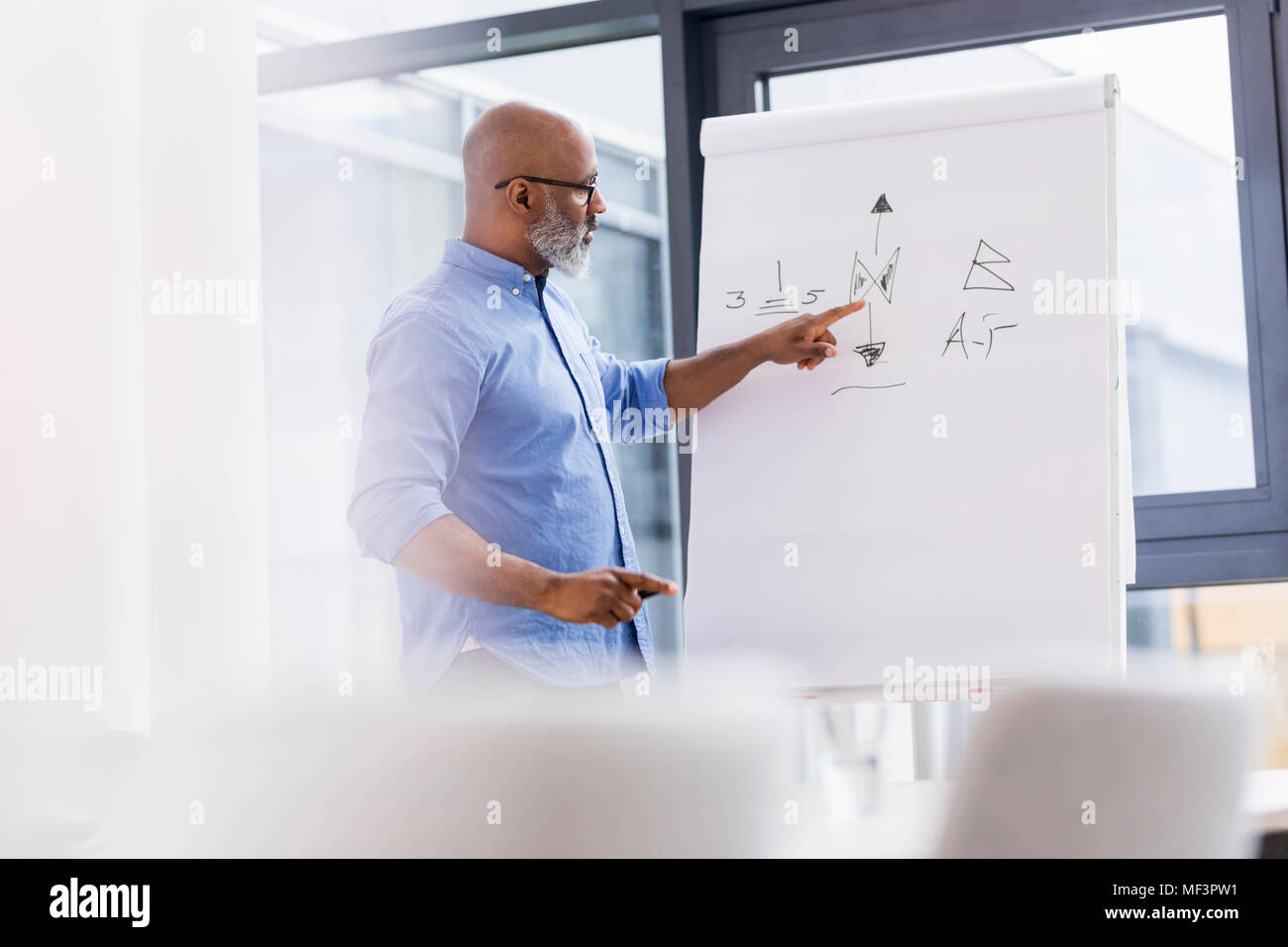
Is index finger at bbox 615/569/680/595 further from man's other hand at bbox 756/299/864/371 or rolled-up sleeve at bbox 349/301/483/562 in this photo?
man's other hand at bbox 756/299/864/371

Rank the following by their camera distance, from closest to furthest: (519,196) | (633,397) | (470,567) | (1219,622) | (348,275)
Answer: (470,567) → (519,196) → (633,397) → (1219,622) → (348,275)

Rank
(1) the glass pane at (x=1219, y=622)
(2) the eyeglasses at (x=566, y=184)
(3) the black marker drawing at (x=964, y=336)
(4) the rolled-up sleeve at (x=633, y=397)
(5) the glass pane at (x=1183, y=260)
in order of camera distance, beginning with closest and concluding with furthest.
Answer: (3) the black marker drawing at (x=964, y=336) < (2) the eyeglasses at (x=566, y=184) < (4) the rolled-up sleeve at (x=633, y=397) < (1) the glass pane at (x=1219, y=622) < (5) the glass pane at (x=1183, y=260)

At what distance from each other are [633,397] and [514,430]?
0.86ft

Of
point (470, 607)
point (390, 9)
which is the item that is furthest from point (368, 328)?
point (470, 607)

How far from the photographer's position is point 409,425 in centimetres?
150

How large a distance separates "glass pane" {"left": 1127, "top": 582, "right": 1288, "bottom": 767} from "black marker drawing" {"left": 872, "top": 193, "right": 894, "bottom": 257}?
0.78 metres

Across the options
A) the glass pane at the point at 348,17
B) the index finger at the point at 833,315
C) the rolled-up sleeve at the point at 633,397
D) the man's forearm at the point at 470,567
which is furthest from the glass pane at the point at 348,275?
the man's forearm at the point at 470,567

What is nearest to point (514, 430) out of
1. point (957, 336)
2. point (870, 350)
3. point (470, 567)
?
point (470, 567)

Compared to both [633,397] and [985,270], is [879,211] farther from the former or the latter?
[633,397]

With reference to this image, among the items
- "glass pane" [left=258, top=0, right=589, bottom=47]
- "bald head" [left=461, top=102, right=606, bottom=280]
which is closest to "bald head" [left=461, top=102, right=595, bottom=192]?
"bald head" [left=461, top=102, right=606, bottom=280]

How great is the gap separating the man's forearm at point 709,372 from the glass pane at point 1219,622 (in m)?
0.80

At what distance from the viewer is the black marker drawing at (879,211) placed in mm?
1666

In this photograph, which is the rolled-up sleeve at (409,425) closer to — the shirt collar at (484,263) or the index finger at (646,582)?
the shirt collar at (484,263)

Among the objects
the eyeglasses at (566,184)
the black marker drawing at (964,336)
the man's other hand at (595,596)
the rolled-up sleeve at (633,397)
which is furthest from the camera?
the rolled-up sleeve at (633,397)
